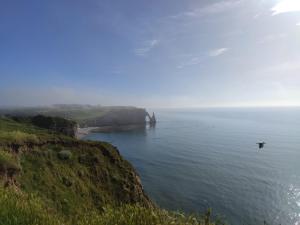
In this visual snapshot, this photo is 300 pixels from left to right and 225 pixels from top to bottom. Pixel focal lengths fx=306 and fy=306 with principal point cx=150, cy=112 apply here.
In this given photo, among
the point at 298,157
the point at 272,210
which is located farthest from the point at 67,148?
the point at 298,157

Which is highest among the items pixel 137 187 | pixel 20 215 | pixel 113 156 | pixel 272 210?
pixel 20 215

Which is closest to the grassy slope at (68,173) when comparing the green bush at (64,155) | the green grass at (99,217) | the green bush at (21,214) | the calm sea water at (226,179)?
the green bush at (64,155)

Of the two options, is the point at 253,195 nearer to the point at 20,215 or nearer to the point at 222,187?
the point at 222,187

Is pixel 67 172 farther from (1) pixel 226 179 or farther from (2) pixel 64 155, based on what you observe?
(1) pixel 226 179

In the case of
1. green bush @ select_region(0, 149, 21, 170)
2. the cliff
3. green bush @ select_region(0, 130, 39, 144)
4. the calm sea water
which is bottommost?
the calm sea water

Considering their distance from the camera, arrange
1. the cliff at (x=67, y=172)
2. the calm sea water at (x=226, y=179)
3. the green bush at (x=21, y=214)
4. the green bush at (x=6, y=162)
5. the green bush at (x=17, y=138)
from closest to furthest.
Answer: the green bush at (x=21, y=214) < the green bush at (x=6, y=162) < the cliff at (x=67, y=172) < the green bush at (x=17, y=138) < the calm sea water at (x=226, y=179)

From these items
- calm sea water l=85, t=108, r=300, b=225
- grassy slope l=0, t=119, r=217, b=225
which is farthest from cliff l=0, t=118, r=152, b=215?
calm sea water l=85, t=108, r=300, b=225

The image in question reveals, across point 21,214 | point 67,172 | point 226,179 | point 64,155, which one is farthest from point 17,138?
point 226,179

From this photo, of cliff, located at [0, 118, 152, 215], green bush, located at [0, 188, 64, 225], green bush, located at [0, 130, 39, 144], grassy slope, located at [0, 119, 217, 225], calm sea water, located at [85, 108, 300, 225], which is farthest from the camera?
calm sea water, located at [85, 108, 300, 225]

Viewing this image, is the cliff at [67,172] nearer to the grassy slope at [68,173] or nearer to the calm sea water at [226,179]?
the grassy slope at [68,173]

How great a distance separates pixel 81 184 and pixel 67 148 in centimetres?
778

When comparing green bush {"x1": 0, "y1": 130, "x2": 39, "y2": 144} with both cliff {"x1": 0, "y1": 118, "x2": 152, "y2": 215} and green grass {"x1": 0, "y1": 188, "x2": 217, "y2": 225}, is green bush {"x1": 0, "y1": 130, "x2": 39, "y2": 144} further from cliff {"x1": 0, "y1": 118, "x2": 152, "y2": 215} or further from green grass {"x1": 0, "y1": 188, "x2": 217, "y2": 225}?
green grass {"x1": 0, "y1": 188, "x2": 217, "y2": 225}

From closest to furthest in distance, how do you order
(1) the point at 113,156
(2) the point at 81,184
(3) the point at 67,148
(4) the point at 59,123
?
(2) the point at 81,184 < (3) the point at 67,148 < (1) the point at 113,156 < (4) the point at 59,123

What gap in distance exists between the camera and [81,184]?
125ft
